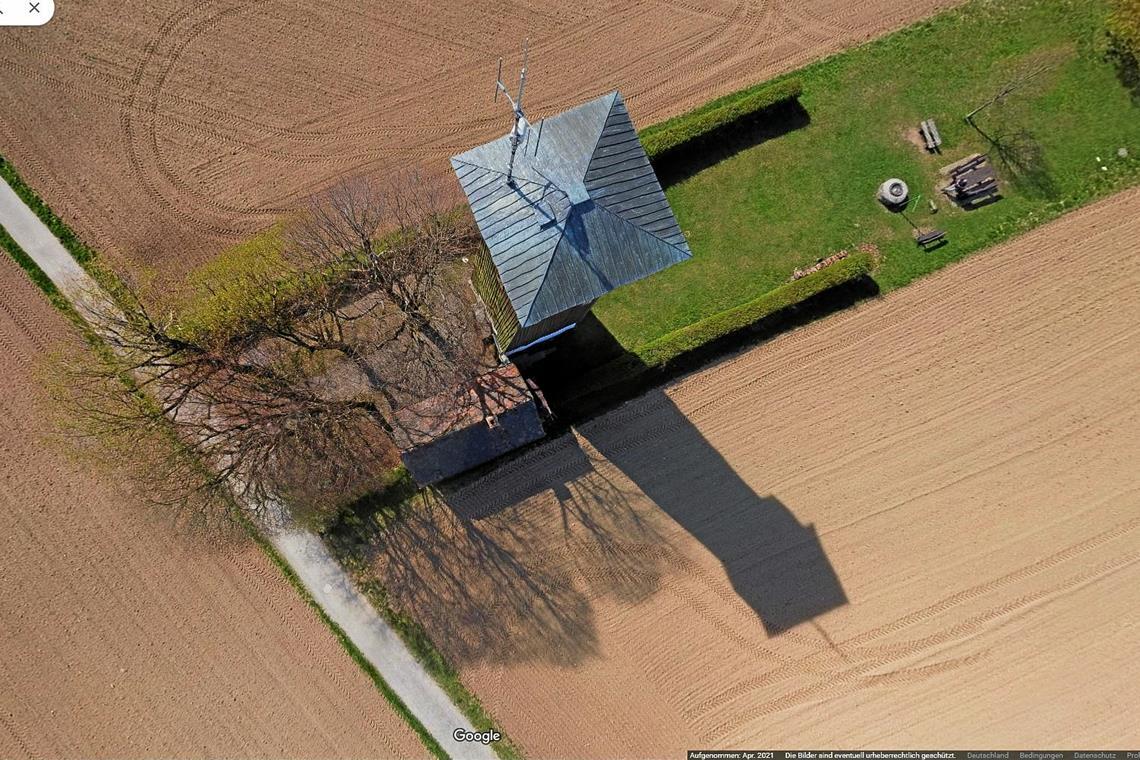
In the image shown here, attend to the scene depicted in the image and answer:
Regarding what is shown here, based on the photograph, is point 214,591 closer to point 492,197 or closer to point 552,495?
point 552,495

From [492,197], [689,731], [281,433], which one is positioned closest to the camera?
[492,197]

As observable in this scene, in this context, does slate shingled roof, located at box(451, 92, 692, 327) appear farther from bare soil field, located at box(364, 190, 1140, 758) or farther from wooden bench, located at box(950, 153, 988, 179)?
wooden bench, located at box(950, 153, 988, 179)

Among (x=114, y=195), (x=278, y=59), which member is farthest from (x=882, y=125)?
(x=114, y=195)

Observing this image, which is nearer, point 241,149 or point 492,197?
point 492,197

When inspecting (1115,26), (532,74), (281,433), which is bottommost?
(1115,26)

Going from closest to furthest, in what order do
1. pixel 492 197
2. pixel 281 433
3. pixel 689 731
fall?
pixel 492 197
pixel 281 433
pixel 689 731

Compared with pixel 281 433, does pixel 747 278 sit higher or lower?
lower

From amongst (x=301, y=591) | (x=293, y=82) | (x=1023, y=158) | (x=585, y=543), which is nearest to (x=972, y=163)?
(x=1023, y=158)

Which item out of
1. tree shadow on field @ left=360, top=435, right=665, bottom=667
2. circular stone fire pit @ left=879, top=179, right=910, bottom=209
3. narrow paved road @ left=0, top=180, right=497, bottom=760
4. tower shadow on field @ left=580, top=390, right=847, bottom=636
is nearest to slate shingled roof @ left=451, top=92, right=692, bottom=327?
tower shadow on field @ left=580, top=390, right=847, bottom=636
